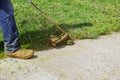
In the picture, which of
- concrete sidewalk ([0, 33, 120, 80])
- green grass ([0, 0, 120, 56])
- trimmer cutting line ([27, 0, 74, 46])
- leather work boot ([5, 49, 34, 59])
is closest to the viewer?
concrete sidewalk ([0, 33, 120, 80])

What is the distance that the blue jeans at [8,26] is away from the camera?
18.3ft

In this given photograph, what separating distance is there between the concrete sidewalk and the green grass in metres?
0.41

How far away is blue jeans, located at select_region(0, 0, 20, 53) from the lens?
5.58m

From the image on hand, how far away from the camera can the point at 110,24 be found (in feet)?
24.7

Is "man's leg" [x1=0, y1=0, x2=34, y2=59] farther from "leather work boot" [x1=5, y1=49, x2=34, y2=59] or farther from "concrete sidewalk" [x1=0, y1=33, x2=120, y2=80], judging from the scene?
"concrete sidewalk" [x1=0, y1=33, x2=120, y2=80]

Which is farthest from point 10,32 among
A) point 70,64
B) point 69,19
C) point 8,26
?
point 69,19

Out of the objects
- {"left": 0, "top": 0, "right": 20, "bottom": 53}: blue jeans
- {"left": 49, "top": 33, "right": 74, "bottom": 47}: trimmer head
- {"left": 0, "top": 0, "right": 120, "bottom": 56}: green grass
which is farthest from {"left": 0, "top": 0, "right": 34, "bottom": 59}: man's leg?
{"left": 49, "top": 33, "right": 74, "bottom": 47}: trimmer head

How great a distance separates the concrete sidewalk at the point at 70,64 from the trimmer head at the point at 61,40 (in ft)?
0.29

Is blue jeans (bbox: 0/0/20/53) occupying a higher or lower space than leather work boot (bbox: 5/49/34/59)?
higher

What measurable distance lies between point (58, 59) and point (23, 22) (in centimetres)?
183

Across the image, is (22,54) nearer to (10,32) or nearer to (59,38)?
(10,32)

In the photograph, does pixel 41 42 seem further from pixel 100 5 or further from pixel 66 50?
pixel 100 5

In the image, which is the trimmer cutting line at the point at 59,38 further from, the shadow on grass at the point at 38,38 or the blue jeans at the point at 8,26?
the blue jeans at the point at 8,26

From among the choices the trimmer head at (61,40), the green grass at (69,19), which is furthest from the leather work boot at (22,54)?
the trimmer head at (61,40)
